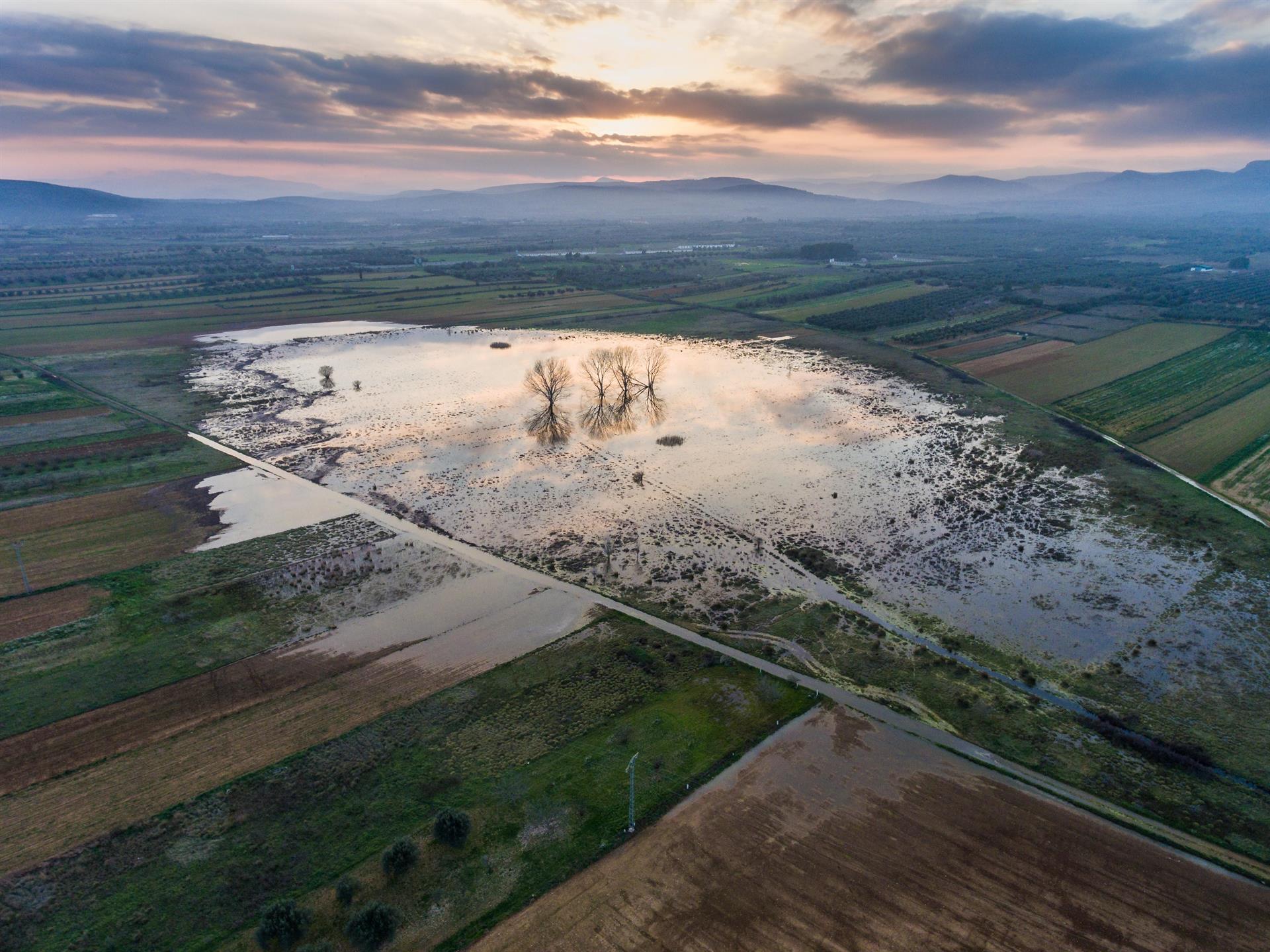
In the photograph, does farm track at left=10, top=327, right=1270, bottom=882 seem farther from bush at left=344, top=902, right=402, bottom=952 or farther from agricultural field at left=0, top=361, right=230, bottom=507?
agricultural field at left=0, top=361, right=230, bottom=507

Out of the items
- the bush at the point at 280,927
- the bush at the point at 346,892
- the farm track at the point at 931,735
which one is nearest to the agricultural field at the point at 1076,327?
the farm track at the point at 931,735

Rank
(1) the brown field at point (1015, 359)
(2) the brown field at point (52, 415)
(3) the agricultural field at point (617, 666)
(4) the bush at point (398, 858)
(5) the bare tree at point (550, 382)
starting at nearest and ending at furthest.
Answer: (3) the agricultural field at point (617, 666)
(4) the bush at point (398, 858)
(2) the brown field at point (52, 415)
(5) the bare tree at point (550, 382)
(1) the brown field at point (1015, 359)

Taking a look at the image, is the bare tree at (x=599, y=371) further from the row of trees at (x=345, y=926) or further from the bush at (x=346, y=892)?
the row of trees at (x=345, y=926)

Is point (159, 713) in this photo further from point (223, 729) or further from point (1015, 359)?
point (1015, 359)

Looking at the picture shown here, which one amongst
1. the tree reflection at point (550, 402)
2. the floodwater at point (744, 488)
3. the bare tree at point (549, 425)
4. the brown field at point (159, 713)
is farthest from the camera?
the tree reflection at point (550, 402)

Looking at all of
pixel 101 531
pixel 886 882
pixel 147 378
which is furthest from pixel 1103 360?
pixel 147 378

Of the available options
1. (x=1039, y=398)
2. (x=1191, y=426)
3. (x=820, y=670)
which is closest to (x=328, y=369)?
(x=820, y=670)
